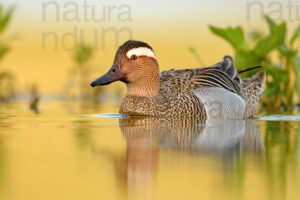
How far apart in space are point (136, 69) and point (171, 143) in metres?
3.77

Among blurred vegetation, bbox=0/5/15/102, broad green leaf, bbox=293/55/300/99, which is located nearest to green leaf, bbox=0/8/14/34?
blurred vegetation, bbox=0/5/15/102

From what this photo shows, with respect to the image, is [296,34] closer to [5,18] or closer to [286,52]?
[286,52]

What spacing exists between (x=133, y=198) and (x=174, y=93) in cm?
552

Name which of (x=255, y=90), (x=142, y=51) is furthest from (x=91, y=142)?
(x=255, y=90)

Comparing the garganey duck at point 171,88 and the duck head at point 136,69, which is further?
the duck head at point 136,69

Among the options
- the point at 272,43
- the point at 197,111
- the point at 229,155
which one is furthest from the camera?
the point at 272,43

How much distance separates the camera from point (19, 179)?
3381 mm

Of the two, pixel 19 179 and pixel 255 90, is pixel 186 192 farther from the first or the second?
pixel 255 90

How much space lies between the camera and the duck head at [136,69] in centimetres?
843

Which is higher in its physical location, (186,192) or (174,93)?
(174,93)

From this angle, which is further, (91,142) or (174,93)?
(174,93)

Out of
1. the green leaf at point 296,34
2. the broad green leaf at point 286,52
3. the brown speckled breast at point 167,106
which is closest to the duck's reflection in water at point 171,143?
the brown speckled breast at point 167,106

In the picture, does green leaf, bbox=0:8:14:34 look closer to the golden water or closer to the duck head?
A: the duck head

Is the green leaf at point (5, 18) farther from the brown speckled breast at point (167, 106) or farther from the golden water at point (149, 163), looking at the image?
the golden water at point (149, 163)
